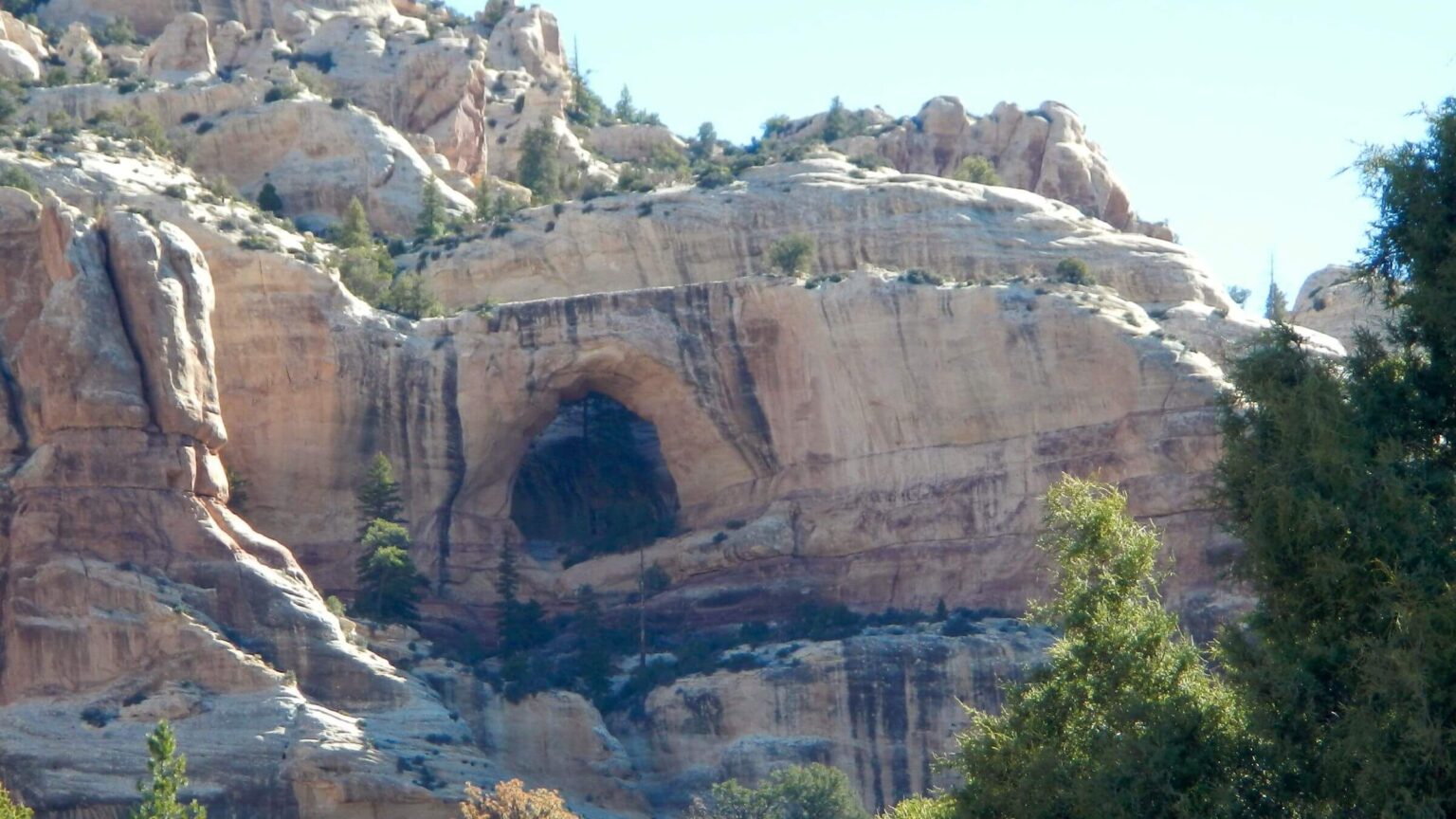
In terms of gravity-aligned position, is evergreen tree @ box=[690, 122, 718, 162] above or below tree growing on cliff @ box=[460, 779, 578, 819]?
above

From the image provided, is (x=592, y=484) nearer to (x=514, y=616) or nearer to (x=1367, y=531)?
(x=514, y=616)

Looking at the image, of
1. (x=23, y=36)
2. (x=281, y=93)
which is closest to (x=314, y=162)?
(x=281, y=93)

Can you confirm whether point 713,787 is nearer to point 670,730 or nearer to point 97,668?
point 670,730

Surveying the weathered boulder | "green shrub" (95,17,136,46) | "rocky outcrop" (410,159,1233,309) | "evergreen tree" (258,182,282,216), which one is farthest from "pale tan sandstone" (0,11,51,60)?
"rocky outcrop" (410,159,1233,309)

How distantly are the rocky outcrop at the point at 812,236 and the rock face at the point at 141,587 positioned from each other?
13681 mm

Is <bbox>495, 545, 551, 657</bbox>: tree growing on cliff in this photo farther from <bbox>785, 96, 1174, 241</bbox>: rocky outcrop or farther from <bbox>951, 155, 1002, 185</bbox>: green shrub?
<bbox>785, 96, 1174, 241</bbox>: rocky outcrop

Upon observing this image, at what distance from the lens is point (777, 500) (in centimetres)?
5266

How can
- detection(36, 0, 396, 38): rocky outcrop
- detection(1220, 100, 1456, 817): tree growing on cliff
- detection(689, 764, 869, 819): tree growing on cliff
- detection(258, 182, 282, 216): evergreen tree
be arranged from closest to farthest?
detection(1220, 100, 1456, 817): tree growing on cliff < detection(689, 764, 869, 819): tree growing on cliff < detection(258, 182, 282, 216): evergreen tree < detection(36, 0, 396, 38): rocky outcrop

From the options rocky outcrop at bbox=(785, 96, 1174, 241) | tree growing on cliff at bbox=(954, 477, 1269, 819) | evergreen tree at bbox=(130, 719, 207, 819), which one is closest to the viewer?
tree growing on cliff at bbox=(954, 477, 1269, 819)

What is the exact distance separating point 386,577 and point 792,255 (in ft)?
46.2

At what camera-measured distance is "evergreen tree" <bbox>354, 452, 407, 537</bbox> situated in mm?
50750

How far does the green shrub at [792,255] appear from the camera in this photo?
57406 mm

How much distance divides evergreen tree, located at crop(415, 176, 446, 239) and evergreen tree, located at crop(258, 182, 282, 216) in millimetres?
3749

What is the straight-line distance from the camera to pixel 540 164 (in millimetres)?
73125
